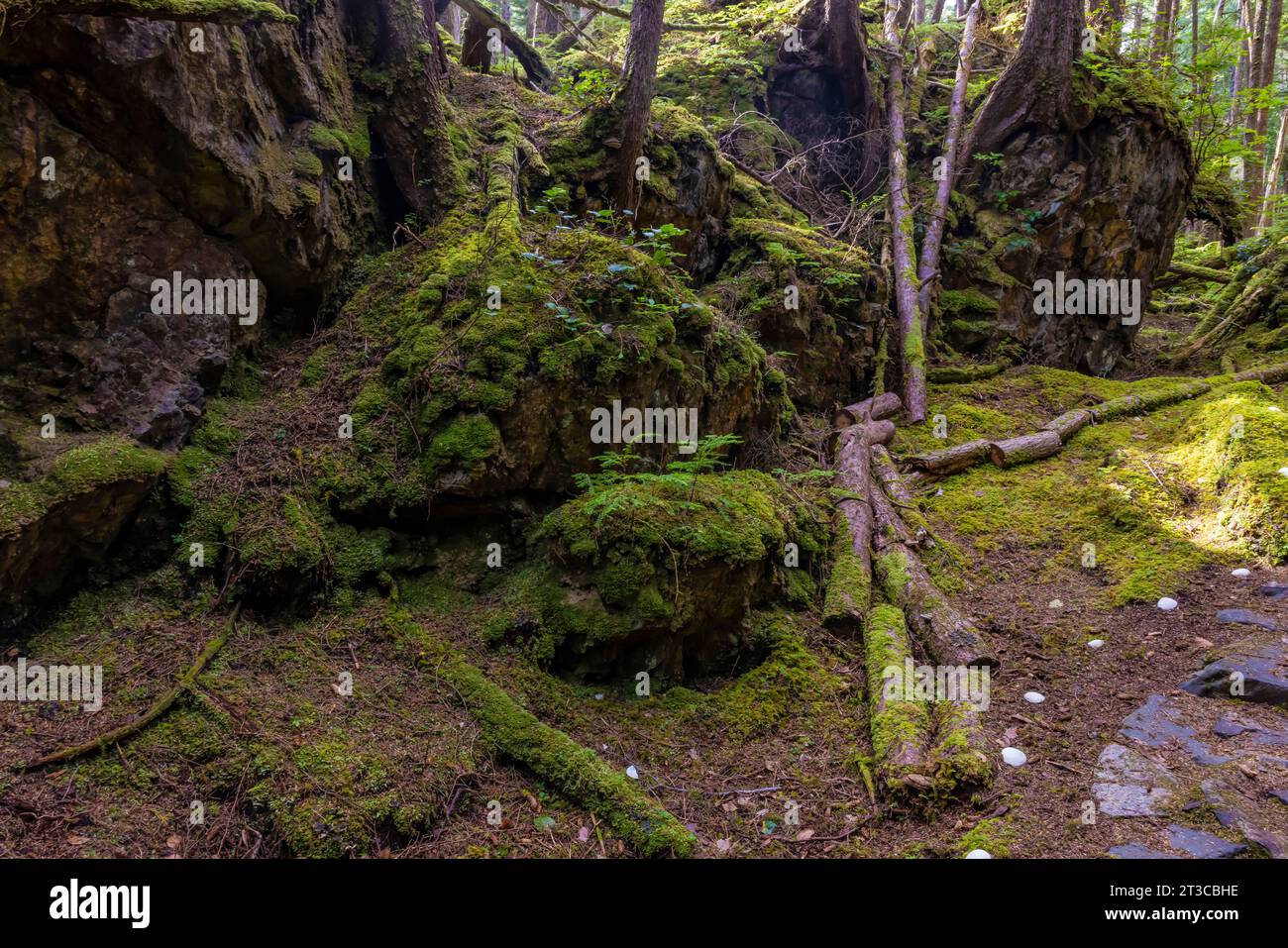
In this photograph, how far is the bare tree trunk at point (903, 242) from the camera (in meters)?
9.67

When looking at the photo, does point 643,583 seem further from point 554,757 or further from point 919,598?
point 919,598

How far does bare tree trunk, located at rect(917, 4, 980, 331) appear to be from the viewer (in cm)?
1084

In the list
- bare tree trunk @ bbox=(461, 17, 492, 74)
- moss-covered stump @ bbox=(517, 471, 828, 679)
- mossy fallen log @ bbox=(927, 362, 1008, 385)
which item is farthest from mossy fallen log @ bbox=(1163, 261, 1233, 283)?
moss-covered stump @ bbox=(517, 471, 828, 679)

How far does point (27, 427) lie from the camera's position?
4180 millimetres

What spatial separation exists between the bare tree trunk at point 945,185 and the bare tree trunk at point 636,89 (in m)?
5.20

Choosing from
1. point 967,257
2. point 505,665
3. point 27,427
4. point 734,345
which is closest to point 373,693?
point 505,665

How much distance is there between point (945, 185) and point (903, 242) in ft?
4.91

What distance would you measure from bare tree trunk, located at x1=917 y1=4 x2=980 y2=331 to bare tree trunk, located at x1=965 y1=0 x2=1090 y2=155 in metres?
0.62

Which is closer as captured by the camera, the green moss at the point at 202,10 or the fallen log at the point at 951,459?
the green moss at the point at 202,10

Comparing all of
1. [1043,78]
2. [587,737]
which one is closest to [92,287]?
[587,737]

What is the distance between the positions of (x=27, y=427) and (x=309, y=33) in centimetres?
428

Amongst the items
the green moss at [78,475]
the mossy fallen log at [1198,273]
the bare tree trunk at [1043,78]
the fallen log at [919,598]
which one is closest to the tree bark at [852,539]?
the fallen log at [919,598]

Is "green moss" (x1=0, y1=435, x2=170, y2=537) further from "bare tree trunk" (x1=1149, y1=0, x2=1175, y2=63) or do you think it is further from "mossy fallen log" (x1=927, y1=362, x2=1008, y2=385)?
"bare tree trunk" (x1=1149, y1=0, x2=1175, y2=63)

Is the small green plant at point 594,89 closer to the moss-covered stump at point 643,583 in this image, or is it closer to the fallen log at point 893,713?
the moss-covered stump at point 643,583
